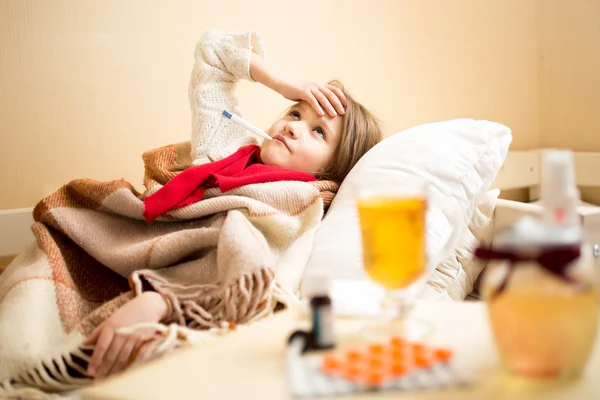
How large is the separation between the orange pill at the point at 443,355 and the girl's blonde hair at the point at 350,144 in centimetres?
96

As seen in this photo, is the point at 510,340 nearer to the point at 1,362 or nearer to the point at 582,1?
the point at 1,362

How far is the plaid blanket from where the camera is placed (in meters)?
1.02

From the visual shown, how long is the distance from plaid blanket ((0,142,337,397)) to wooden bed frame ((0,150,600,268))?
14.0 inches

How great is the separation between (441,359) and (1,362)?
0.69 m

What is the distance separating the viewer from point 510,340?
56 centimetres

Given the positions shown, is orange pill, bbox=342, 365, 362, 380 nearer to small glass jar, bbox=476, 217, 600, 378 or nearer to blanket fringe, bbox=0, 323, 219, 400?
small glass jar, bbox=476, 217, 600, 378

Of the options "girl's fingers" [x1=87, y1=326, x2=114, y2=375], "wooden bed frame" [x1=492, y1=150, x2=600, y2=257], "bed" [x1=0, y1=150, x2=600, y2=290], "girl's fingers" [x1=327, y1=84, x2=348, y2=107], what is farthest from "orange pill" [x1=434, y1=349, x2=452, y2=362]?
"wooden bed frame" [x1=492, y1=150, x2=600, y2=257]

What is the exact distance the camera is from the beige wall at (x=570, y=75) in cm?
209

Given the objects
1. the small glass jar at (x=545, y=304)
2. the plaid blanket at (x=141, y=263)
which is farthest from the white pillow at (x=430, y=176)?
the small glass jar at (x=545, y=304)

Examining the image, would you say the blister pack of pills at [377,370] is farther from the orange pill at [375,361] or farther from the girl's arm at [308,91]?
the girl's arm at [308,91]

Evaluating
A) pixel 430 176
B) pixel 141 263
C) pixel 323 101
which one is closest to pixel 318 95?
pixel 323 101

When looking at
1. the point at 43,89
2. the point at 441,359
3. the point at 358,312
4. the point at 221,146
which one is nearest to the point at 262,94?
the point at 221,146

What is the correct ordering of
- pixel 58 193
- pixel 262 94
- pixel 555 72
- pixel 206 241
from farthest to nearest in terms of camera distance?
pixel 555 72, pixel 262 94, pixel 58 193, pixel 206 241

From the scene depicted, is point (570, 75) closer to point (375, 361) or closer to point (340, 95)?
point (340, 95)
